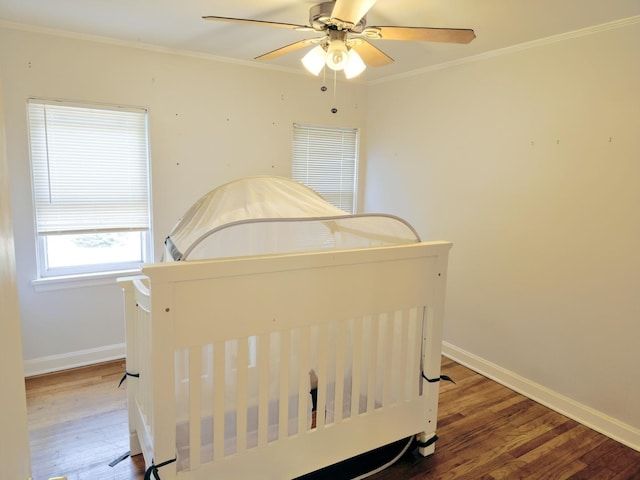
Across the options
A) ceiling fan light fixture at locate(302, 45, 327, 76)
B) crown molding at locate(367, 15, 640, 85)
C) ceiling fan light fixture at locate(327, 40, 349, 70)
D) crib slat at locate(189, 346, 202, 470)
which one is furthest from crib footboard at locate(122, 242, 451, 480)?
crown molding at locate(367, 15, 640, 85)

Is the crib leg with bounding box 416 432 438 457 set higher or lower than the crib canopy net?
lower

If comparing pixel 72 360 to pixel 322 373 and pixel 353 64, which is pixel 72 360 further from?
pixel 353 64

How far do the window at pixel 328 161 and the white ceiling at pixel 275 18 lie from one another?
3.43ft

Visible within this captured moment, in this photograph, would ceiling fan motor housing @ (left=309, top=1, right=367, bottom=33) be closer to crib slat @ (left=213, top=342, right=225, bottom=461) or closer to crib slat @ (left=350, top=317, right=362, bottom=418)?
crib slat @ (left=350, top=317, right=362, bottom=418)

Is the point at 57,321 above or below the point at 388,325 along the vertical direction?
below

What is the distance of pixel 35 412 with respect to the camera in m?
2.42

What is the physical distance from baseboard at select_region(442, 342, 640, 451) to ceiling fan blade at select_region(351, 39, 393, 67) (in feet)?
7.40

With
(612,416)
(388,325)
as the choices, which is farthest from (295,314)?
(612,416)

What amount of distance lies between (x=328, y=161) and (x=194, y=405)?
291 cm

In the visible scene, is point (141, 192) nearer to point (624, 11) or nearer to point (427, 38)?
point (427, 38)

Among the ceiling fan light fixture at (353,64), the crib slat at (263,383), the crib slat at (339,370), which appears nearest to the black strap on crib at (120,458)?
the crib slat at (263,383)

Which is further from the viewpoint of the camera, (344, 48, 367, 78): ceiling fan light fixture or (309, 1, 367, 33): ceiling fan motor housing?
(344, 48, 367, 78): ceiling fan light fixture

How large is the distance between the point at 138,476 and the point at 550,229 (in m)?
2.73

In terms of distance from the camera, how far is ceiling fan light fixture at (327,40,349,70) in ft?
6.33
